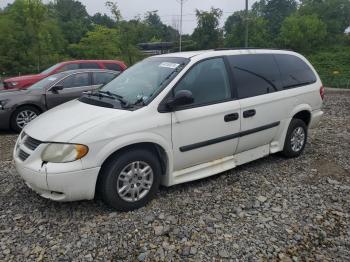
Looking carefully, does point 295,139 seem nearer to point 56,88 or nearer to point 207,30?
point 56,88

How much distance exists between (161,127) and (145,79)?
815 millimetres

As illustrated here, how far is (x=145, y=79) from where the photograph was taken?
4480 millimetres

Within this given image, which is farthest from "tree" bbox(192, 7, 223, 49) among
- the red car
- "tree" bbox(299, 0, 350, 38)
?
the red car

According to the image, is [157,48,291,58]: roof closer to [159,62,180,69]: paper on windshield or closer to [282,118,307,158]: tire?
[159,62,180,69]: paper on windshield

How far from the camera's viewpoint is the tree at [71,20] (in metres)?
57.4

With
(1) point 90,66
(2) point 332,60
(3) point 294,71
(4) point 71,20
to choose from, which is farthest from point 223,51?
(4) point 71,20

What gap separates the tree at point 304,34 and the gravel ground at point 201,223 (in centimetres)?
5234

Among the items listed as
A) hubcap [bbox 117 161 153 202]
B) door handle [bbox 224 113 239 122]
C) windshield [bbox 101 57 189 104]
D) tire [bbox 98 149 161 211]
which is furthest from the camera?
door handle [bbox 224 113 239 122]

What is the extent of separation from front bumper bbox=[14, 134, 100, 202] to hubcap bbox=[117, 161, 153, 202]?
32 cm

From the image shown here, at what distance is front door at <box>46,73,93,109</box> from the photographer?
27.2ft

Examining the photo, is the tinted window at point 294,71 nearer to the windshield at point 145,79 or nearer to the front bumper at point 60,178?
the windshield at point 145,79

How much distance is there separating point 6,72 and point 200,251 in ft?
111

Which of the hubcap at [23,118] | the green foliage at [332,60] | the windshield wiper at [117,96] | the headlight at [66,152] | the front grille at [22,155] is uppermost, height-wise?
the windshield wiper at [117,96]

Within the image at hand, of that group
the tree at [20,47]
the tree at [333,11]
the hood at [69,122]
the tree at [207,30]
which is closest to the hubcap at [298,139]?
the hood at [69,122]
